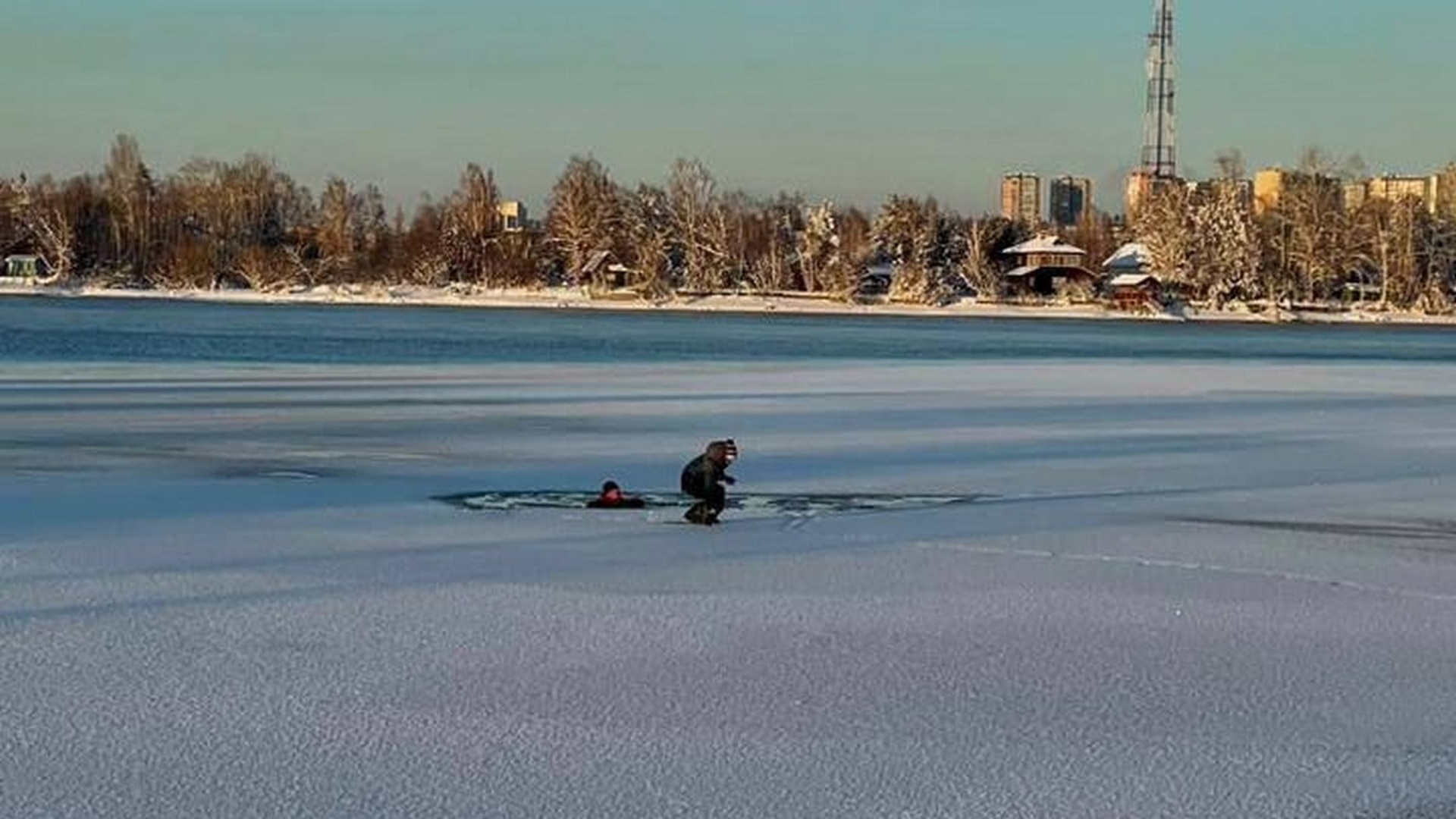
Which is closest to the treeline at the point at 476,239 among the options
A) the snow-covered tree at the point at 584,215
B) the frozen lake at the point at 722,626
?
the snow-covered tree at the point at 584,215

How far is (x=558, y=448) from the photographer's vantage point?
57.6ft

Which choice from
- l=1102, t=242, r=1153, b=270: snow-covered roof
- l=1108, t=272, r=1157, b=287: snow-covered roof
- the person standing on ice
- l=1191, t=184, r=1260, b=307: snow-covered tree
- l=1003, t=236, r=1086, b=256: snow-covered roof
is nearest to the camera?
the person standing on ice

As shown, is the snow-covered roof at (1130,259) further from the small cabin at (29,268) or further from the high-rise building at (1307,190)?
the small cabin at (29,268)

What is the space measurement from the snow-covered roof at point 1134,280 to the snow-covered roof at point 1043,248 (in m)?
7.67

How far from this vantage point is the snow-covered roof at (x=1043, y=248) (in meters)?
114

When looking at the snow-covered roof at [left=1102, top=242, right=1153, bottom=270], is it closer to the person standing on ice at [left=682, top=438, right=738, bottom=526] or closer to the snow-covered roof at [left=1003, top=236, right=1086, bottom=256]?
the snow-covered roof at [left=1003, top=236, right=1086, bottom=256]

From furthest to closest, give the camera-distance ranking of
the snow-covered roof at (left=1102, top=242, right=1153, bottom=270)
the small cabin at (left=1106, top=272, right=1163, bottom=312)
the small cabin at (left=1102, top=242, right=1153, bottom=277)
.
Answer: the snow-covered roof at (left=1102, top=242, right=1153, bottom=270) < the small cabin at (left=1102, top=242, right=1153, bottom=277) < the small cabin at (left=1106, top=272, right=1163, bottom=312)

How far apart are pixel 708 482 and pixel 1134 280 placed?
315 ft

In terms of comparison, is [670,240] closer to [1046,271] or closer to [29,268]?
[1046,271]

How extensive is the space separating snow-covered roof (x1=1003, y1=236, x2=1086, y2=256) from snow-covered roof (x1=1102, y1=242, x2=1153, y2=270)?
2.31m

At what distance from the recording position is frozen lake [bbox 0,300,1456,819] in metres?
5.89

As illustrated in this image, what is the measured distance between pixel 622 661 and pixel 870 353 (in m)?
41.7

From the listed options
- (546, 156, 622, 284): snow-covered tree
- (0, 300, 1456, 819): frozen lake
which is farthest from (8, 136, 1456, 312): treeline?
(0, 300, 1456, 819): frozen lake

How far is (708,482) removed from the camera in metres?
11.9
